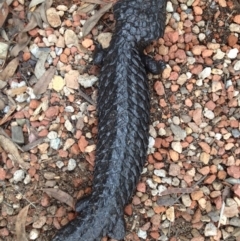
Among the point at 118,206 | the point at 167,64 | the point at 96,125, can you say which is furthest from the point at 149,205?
the point at 167,64

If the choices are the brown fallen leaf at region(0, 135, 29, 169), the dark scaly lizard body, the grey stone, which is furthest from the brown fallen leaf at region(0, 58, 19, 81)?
the grey stone

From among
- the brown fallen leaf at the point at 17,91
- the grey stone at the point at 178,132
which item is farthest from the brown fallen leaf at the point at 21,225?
the grey stone at the point at 178,132

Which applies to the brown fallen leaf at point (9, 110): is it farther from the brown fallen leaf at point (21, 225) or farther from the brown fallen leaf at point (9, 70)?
the brown fallen leaf at point (21, 225)

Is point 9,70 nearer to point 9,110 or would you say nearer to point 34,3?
point 9,110

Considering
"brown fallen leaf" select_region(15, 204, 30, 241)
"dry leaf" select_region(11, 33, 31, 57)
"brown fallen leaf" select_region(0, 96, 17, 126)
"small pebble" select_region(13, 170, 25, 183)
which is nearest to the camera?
"brown fallen leaf" select_region(15, 204, 30, 241)

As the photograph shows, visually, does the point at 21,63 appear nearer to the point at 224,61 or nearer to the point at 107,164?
the point at 107,164

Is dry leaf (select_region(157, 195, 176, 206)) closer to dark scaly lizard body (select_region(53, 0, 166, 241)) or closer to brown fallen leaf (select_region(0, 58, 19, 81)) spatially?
dark scaly lizard body (select_region(53, 0, 166, 241))

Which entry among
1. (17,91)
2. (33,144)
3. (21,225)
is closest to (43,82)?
(17,91)

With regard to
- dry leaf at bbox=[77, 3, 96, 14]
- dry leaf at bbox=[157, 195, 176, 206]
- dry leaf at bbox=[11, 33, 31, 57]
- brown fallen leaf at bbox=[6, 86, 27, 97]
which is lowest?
dry leaf at bbox=[157, 195, 176, 206]
